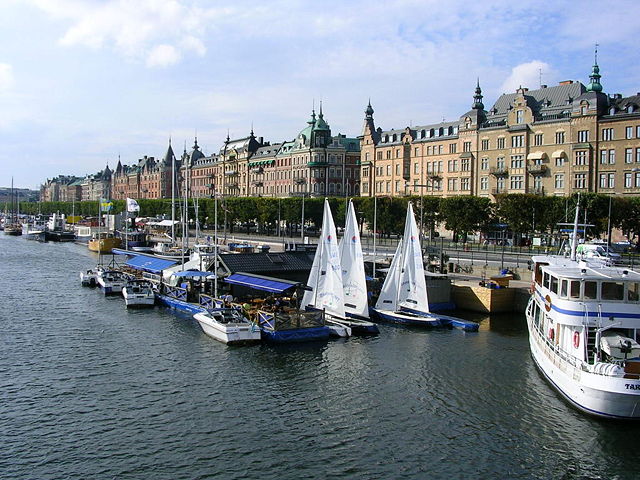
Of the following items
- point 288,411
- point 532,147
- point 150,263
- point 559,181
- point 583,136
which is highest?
point 583,136

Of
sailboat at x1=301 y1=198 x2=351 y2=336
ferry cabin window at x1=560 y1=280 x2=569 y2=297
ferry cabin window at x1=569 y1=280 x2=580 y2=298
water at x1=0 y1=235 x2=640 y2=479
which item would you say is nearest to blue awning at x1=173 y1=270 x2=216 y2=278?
water at x1=0 y1=235 x2=640 y2=479

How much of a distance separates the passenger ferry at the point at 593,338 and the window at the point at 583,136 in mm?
67012

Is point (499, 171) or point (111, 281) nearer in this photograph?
point (111, 281)

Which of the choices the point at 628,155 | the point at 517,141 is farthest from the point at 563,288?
the point at 517,141

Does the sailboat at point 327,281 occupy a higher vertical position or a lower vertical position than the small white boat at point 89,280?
higher

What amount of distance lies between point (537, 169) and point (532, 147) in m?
4.20

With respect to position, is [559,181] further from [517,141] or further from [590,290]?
[590,290]

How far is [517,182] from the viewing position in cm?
11225

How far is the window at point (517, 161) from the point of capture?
112 metres

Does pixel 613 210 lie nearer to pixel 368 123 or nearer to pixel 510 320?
pixel 510 320

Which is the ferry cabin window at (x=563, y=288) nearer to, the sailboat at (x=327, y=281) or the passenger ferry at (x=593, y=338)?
the passenger ferry at (x=593, y=338)

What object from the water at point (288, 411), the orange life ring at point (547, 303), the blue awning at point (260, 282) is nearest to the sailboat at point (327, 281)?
the blue awning at point (260, 282)

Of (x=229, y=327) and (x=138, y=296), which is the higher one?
(x=138, y=296)

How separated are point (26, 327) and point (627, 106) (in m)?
85.4
